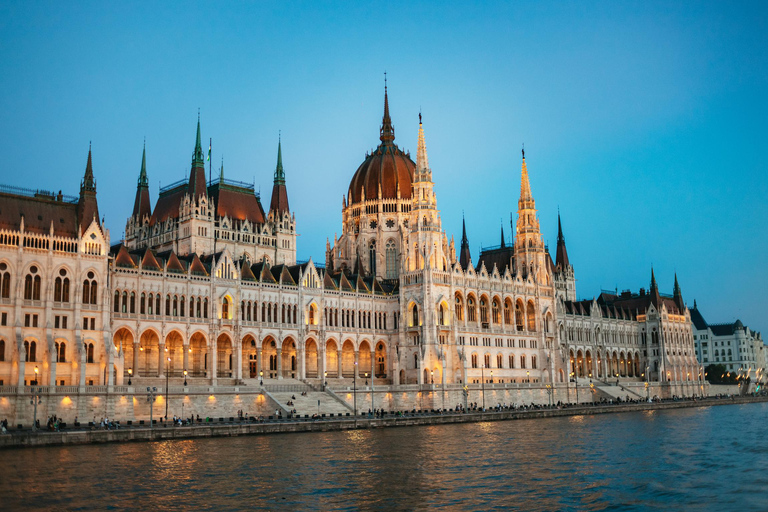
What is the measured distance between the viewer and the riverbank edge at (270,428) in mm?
66875

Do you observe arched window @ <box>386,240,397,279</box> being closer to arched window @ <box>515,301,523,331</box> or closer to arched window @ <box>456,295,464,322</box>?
arched window @ <box>456,295,464,322</box>

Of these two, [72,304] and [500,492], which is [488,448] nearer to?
[500,492]

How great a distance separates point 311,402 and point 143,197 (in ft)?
165

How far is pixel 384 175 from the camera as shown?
475 feet

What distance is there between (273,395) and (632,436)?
123 ft

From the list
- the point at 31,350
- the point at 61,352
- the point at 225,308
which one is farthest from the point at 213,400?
the point at 225,308

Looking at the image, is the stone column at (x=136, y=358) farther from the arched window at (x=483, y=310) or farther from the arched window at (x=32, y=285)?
the arched window at (x=483, y=310)

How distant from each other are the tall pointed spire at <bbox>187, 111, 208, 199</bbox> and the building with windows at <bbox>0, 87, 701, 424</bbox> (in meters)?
0.20

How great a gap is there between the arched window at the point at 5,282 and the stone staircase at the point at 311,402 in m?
28.6

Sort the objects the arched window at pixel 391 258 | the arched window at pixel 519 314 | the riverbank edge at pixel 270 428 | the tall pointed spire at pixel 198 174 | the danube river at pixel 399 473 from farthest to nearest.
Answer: the arched window at pixel 391 258
the arched window at pixel 519 314
the tall pointed spire at pixel 198 174
the riverbank edge at pixel 270 428
the danube river at pixel 399 473

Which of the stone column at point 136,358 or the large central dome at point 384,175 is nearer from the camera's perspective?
the stone column at point 136,358

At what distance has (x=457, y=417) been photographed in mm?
99938

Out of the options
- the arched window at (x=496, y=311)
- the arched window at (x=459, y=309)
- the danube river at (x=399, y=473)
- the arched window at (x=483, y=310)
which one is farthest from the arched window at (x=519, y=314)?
the danube river at (x=399, y=473)

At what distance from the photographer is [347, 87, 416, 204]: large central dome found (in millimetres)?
144125
